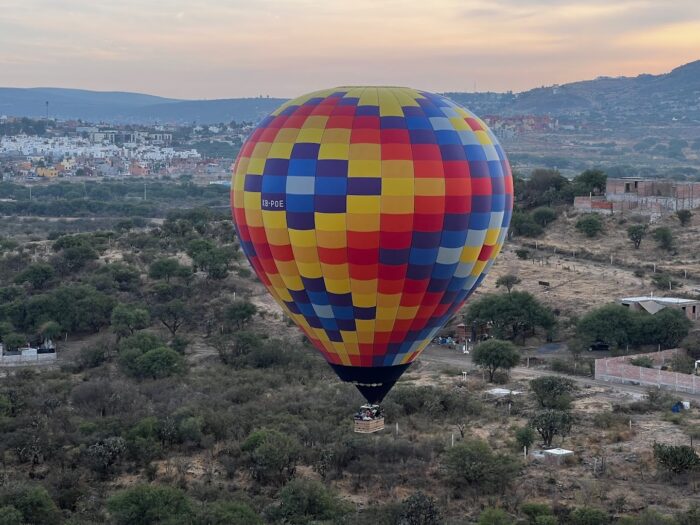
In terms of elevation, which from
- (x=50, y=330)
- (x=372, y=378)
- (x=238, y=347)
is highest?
(x=372, y=378)

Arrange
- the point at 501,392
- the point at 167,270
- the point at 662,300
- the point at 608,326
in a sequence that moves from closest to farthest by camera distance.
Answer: the point at 501,392
the point at 608,326
the point at 662,300
the point at 167,270

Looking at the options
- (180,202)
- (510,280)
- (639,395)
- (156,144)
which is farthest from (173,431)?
(156,144)

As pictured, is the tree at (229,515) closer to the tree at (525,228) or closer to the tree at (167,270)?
the tree at (167,270)

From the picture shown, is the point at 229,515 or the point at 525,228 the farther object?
the point at 525,228

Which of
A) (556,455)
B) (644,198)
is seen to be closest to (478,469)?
(556,455)

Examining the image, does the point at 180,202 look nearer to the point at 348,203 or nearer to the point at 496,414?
the point at 496,414

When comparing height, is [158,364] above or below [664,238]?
below

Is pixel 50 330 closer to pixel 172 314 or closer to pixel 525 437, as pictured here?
pixel 172 314

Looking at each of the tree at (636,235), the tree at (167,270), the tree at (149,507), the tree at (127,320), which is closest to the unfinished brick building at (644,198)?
the tree at (636,235)

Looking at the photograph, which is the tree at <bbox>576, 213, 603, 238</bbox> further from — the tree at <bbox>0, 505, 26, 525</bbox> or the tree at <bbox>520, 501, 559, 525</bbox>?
the tree at <bbox>0, 505, 26, 525</bbox>
